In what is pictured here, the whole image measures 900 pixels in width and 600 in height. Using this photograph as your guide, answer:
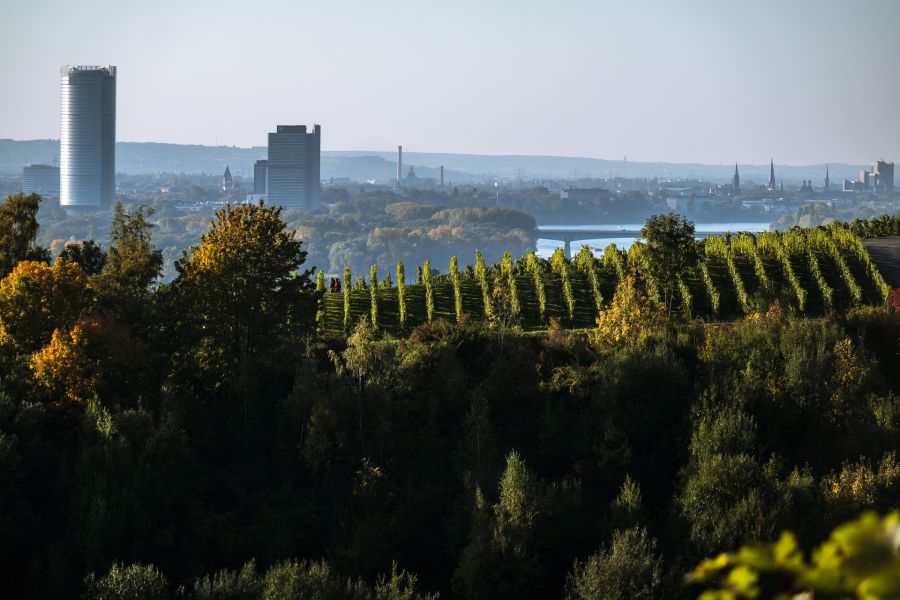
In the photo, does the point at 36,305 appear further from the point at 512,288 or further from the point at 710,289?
the point at 710,289

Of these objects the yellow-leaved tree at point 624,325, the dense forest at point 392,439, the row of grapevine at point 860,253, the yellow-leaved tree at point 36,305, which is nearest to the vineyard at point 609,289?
the row of grapevine at point 860,253

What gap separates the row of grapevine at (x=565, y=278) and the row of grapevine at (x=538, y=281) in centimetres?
71

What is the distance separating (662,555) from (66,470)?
14974mm

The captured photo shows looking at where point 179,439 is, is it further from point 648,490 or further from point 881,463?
point 881,463

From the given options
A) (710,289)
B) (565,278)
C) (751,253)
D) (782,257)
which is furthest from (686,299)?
(782,257)

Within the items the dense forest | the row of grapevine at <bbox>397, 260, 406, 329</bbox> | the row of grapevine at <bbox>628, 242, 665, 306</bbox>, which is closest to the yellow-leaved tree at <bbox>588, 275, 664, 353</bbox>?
the dense forest

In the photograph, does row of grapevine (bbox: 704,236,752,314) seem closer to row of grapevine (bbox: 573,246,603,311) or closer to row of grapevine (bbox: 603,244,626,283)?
row of grapevine (bbox: 603,244,626,283)

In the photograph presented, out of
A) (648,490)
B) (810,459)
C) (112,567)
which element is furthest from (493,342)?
(112,567)

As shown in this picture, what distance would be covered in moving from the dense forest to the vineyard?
2531 millimetres

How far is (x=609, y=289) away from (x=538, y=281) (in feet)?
9.08

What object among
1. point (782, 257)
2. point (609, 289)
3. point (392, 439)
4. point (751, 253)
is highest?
point (751, 253)

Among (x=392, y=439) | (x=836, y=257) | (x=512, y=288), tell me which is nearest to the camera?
(x=392, y=439)

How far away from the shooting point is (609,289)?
45969 millimetres

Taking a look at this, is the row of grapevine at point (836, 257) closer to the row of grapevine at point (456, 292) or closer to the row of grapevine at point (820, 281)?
the row of grapevine at point (820, 281)
